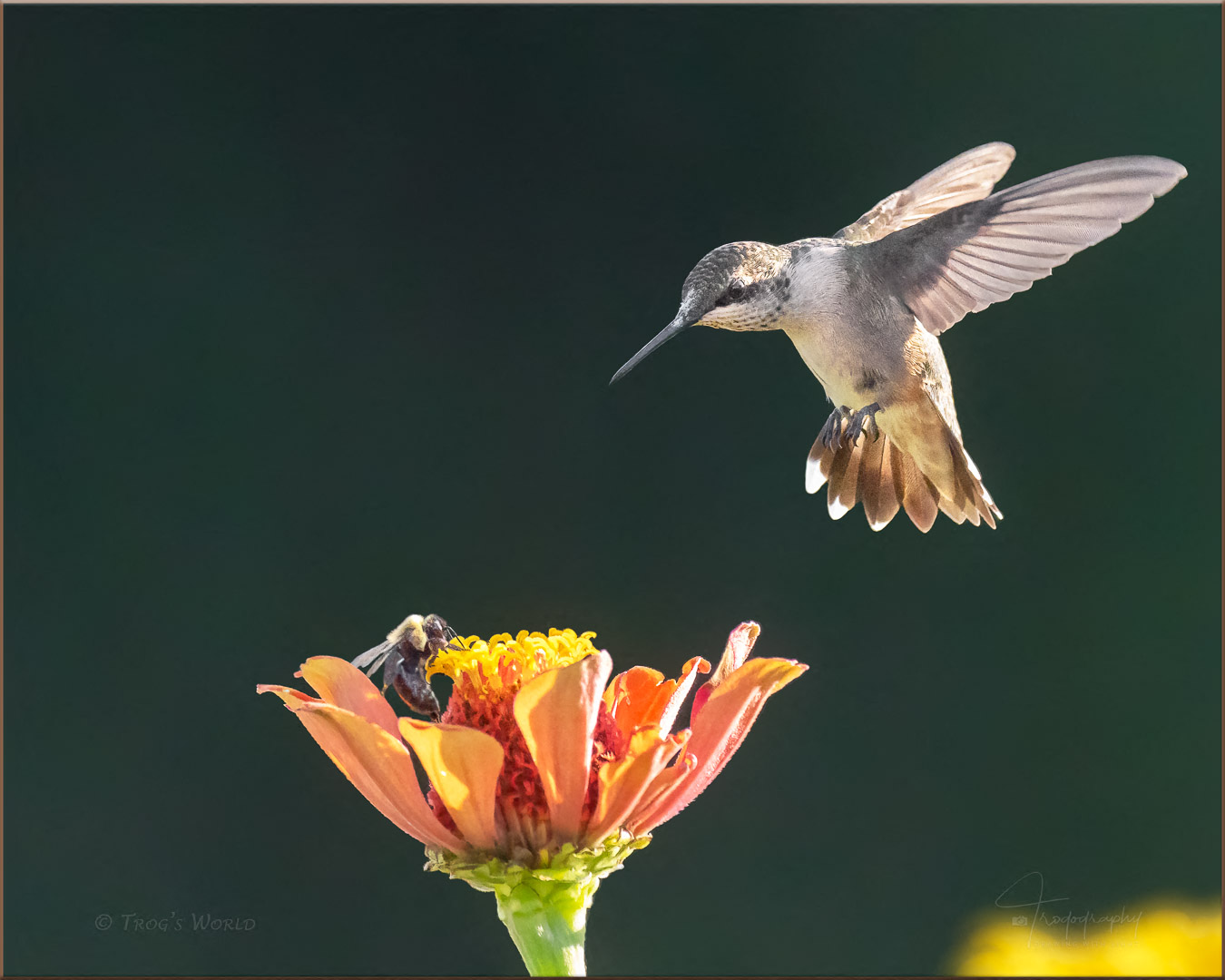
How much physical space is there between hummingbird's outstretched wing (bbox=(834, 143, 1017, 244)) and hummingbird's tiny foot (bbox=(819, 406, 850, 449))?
229 mm

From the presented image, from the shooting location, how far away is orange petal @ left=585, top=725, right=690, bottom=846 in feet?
1.45

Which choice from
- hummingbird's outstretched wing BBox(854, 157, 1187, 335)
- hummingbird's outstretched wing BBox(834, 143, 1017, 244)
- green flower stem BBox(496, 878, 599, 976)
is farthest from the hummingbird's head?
hummingbird's outstretched wing BBox(834, 143, 1017, 244)

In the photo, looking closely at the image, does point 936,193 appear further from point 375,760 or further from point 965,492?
point 375,760

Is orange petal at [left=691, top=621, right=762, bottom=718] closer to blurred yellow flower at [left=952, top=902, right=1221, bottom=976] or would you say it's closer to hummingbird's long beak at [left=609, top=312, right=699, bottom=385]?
hummingbird's long beak at [left=609, top=312, right=699, bottom=385]

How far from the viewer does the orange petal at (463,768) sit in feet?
1.38

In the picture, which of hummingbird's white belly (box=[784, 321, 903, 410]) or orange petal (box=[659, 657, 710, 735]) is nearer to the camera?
orange petal (box=[659, 657, 710, 735])

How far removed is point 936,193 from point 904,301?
27cm

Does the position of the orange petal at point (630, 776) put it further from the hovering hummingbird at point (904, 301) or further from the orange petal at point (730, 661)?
the hovering hummingbird at point (904, 301)

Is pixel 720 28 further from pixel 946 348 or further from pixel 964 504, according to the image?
pixel 964 504

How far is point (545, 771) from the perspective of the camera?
1.50ft

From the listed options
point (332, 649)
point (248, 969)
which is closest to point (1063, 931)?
point (332, 649)

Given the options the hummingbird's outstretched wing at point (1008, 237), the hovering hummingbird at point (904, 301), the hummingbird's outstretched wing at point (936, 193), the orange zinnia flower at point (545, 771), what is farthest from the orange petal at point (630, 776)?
the hummingbird's outstretched wing at point (936, 193)

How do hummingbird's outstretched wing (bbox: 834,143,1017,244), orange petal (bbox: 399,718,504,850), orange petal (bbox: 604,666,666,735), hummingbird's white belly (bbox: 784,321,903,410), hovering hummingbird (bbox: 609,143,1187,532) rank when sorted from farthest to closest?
hummingbird's outstretched wing (bbox: 834,143,1017,244) < hummingbird's white belly (bbox: 784,321,903,410) < hovering hummingbird (bbox: 609,143,1187,532) < orange petal (bbox: 604,666,666,735) < orange petal (bbox: 399,718,504,850)

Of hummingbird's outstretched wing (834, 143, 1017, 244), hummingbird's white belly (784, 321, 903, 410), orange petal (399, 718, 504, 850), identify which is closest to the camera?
→ orange petal (399, 718, 504, 850)
